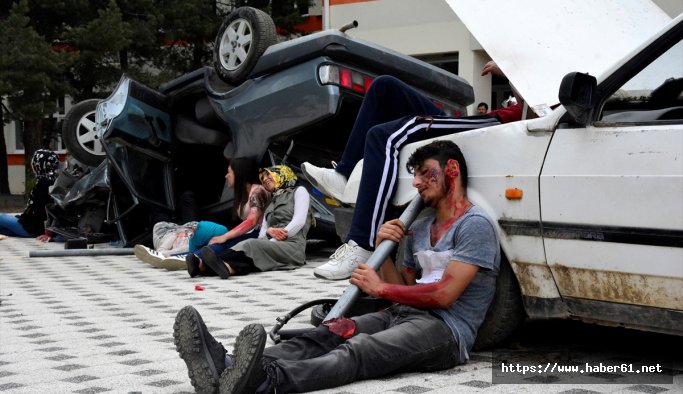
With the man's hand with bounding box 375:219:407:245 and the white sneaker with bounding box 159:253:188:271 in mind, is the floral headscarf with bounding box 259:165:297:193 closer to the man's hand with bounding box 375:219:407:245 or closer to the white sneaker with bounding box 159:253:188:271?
the white sneaker with bounding box 159:253:188:271

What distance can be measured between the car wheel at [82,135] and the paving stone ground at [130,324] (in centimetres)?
262

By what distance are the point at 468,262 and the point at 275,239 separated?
528cm

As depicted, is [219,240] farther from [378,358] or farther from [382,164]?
[378,358]

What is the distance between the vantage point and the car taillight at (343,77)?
1041 cm

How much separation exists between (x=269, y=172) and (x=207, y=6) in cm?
2194

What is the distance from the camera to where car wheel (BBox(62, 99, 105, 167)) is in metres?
13.9

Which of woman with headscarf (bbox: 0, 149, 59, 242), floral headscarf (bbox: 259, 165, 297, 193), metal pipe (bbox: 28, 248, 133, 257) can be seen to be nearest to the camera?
floral headscarf (bbox: 259, 165, 297, 193)

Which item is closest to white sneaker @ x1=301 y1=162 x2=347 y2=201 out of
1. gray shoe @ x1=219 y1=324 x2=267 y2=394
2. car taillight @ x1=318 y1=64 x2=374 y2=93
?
gray shoe @ x1=219 y1=324 x2=267 y2=394

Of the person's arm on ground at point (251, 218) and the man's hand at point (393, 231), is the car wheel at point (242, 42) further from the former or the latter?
the man's hand at point (393, 231)

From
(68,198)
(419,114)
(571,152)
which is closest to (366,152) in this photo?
(419,114)

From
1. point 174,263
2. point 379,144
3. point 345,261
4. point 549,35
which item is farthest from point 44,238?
point 549,35

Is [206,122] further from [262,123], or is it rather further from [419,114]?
[419,114]

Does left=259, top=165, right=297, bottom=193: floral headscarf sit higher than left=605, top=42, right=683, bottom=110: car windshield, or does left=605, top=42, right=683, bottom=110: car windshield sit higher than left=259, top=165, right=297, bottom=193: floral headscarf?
left=605, top=42, right=683, bottom=110: car windshield

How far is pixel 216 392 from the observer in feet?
14.4
